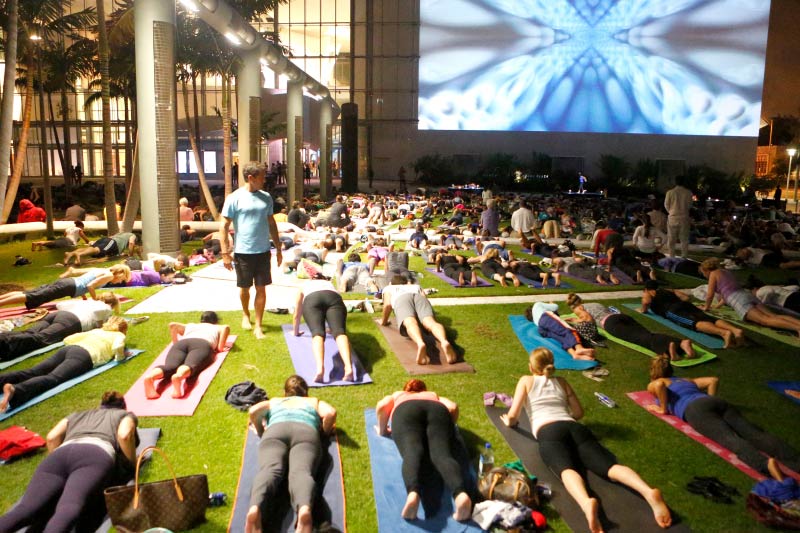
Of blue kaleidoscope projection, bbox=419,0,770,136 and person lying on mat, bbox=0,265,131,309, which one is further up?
blue kaleidoscope projection, bbox=419,0,770,136

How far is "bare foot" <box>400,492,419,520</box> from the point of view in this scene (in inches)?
165

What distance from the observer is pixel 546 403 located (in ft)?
17.5

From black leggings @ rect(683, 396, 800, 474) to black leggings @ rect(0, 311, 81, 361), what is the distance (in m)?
6.88

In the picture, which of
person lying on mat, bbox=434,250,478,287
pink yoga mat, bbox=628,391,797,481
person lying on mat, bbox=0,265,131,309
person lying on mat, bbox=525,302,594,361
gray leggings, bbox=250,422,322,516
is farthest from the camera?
person lying on mat, bbox=434,250,478,287

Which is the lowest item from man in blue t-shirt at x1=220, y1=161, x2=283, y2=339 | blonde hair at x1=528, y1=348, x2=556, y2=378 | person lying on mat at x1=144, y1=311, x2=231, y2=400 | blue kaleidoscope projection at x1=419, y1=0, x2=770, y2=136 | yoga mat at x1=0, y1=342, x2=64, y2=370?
yoga mat at x1=0, y1=342, x2=64, y2=370

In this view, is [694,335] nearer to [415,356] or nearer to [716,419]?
[716,419]

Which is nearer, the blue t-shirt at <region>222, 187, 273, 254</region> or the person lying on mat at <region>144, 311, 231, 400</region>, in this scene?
the person lying on mat at <region>144, 311, 231, 400</region>

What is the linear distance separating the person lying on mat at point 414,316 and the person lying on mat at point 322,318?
835 mm

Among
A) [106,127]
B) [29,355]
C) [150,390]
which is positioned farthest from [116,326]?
[106,127]

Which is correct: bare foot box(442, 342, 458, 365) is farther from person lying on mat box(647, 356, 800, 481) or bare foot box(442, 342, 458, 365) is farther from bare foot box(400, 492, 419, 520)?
bare foot box(400, 492, 419, 520)

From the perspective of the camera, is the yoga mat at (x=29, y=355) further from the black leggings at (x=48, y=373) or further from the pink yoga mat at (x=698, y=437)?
the pink yoga mat at (x=698, y=437)

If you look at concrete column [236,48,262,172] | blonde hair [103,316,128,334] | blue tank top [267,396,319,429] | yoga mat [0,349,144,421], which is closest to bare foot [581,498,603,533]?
blue tank top [267,396,319,429]

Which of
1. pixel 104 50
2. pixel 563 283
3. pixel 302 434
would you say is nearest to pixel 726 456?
pixel 302 434

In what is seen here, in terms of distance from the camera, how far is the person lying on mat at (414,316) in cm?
734
